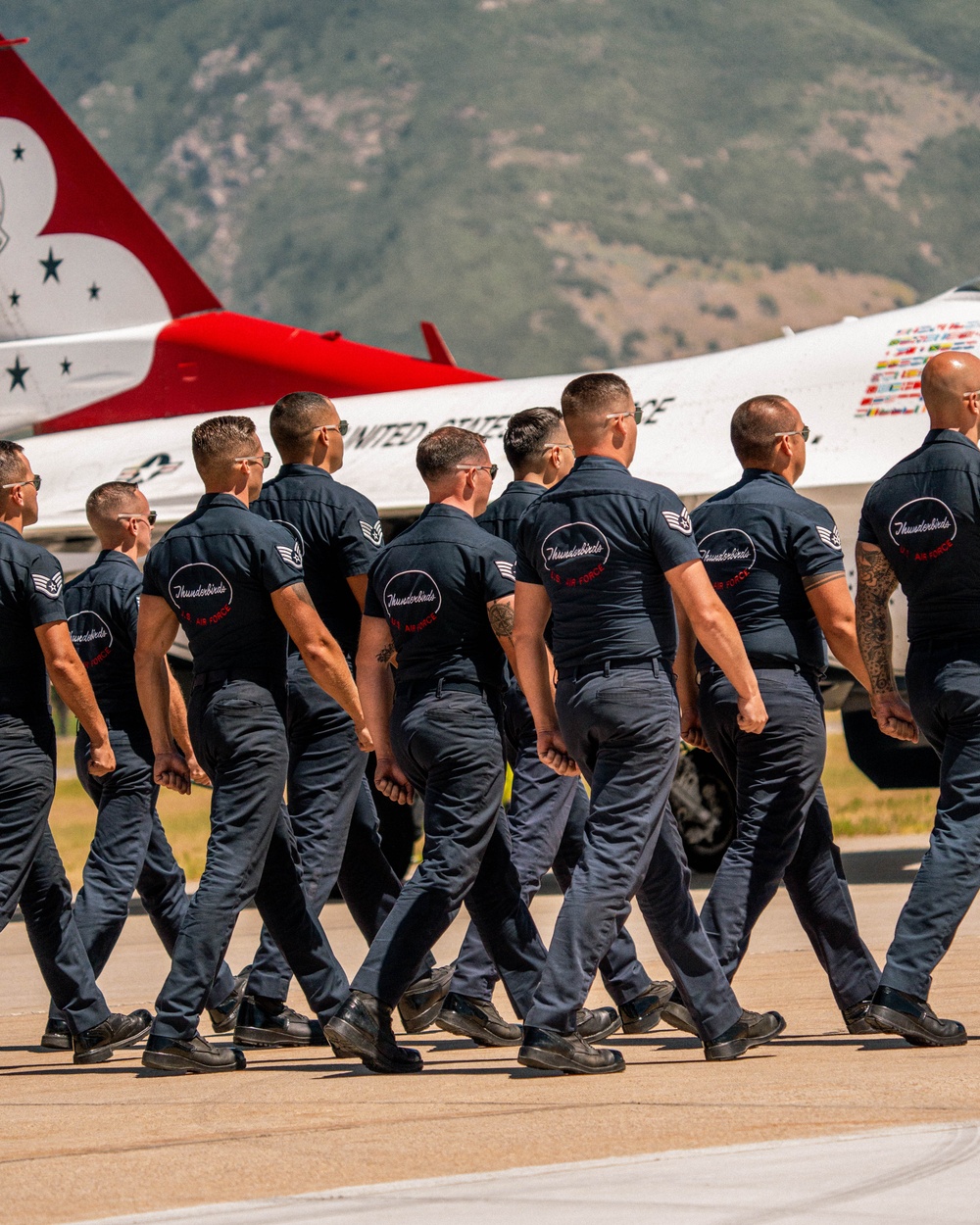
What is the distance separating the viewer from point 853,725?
506 inches

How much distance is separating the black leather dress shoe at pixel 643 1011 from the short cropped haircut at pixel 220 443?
2281 millimetres

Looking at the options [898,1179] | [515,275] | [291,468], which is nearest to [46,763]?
[291,468]

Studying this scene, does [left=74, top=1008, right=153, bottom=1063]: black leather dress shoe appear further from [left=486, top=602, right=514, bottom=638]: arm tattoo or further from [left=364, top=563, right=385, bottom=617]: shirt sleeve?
[left=486, top=602, right=514, bottom=638]: arm tattoo

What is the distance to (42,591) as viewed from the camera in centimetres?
633

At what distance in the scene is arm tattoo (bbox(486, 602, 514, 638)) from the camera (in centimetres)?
596

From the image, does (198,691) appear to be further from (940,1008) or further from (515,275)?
(515,275)

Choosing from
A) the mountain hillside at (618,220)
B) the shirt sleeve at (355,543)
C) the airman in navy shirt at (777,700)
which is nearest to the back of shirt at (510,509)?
the shirt sleeve at (355,543)

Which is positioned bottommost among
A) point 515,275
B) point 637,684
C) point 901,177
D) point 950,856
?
point 901,177

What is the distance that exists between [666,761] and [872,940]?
10.7ft

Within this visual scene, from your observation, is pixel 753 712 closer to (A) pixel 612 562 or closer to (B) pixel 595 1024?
(A) pixel 612 562

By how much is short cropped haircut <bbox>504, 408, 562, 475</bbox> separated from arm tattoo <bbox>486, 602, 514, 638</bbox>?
1092 millimetres

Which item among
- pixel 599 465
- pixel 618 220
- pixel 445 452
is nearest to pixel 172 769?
pixel 445 452

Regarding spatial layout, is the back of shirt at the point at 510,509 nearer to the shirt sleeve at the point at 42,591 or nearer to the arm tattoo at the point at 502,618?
the arm tattoo at the point at 502,618

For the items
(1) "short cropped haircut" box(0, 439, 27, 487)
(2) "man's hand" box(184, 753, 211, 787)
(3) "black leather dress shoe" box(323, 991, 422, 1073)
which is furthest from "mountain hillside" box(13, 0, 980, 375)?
(3) "black leather dress shoe" box(323, 991, 422, 1073)
